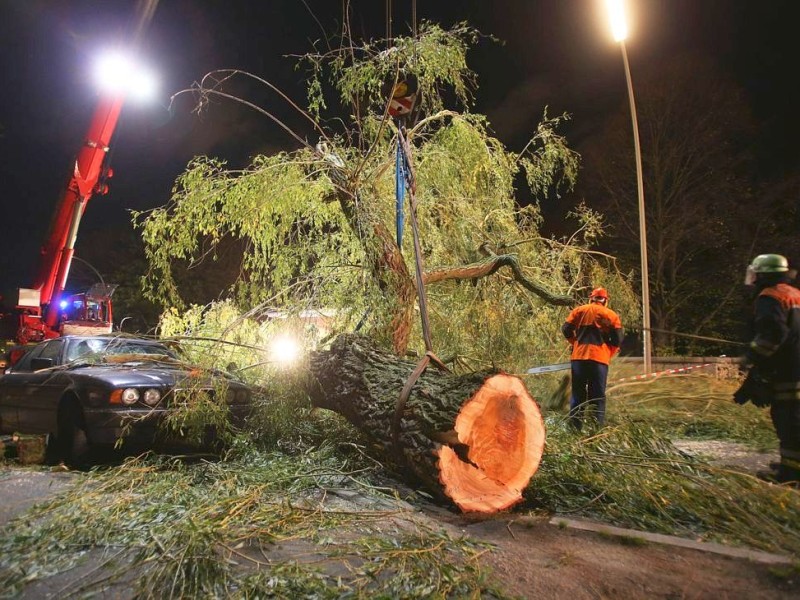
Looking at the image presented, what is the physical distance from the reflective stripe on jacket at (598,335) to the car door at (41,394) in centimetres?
454

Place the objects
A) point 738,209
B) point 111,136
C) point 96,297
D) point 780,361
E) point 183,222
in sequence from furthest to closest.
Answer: point 738,209
point 96,297
point 111,136
point 183,222
point 780,361

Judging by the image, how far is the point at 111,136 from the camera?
403 inches

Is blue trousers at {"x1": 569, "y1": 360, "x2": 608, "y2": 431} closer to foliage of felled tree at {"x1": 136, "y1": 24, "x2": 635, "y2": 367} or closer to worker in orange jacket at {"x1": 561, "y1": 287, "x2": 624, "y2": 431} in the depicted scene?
worker in orange jacket at {"x1": 561, "y1": 287, "x2": 624, "y2": 431}

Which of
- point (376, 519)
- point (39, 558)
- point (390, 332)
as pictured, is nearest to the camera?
point (39, 558)

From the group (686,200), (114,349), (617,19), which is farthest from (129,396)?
(686,200)

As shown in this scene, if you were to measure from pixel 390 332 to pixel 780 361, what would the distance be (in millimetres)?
3015

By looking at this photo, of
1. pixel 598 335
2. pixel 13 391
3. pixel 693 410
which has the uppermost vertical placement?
pixel 598 335

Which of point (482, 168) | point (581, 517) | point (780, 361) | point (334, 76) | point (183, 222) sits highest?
point (334, 76)

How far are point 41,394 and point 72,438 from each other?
0.68 metres

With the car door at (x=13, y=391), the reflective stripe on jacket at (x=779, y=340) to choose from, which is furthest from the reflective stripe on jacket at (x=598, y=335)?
the car door at (x=13, y=391)

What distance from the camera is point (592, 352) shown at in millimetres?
5121

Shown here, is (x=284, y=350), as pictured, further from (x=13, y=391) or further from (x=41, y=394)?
(x=13, y=391)

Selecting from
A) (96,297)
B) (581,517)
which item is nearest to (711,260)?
(581,517)

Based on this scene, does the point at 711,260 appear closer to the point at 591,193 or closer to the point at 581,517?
the point at 591,193
